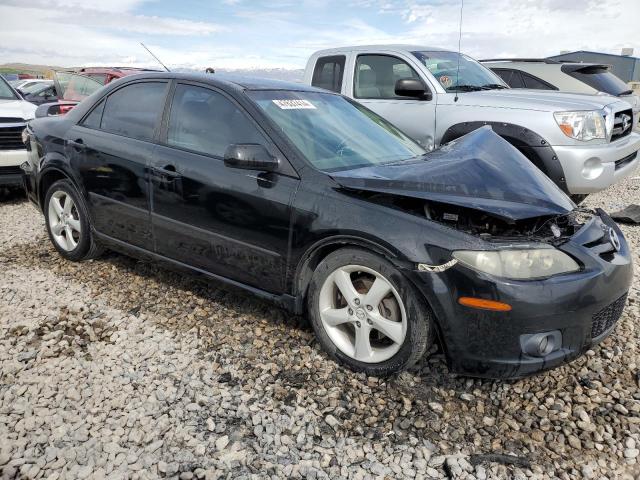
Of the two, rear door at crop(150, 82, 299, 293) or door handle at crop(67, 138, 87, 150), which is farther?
door handle at crop(67, 138, 87, 150)

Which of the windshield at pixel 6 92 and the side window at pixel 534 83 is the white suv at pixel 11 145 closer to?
the windshield at pixel 6 92

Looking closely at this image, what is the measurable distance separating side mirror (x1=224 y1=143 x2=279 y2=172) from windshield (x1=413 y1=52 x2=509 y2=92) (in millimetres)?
3616

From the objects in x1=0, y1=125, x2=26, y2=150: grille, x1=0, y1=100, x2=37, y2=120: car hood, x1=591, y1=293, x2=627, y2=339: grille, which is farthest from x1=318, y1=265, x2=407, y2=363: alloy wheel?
x1=0, y1=100, x2=37, y2=120: car hood

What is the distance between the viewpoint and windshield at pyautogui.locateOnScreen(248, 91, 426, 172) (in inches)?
126

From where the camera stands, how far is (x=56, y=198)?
174 inches

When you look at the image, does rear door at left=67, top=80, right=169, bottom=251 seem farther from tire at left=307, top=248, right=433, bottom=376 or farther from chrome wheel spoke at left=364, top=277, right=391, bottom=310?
chrome wheel spoke at left=364, top=277, right=391, bottom=310

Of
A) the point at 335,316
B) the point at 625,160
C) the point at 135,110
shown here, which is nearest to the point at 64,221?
the point at 135,110

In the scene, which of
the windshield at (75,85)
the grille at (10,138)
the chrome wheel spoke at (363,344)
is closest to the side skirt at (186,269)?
the chrome wheel spoke at (363,344)

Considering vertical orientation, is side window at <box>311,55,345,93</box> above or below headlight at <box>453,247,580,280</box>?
above

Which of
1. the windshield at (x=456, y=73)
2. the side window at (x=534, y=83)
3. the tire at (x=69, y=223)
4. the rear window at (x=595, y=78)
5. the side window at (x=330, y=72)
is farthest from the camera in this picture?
the side window at (x=534, y=83)

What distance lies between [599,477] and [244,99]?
2.70 m

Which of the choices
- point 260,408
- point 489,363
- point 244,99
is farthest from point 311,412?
point 244,99

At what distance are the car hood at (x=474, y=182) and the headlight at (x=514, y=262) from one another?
0.17 metres

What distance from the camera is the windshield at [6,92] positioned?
24.8 feet
